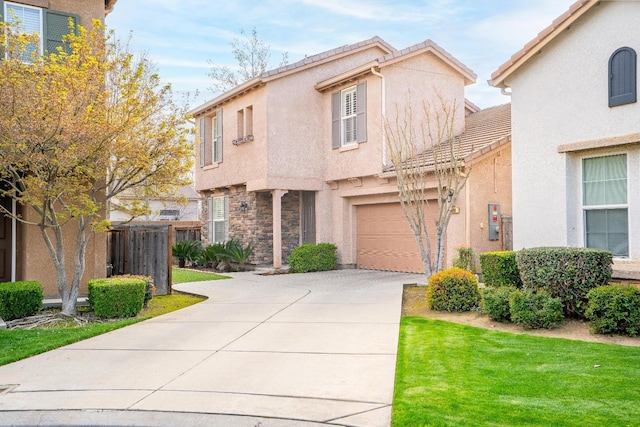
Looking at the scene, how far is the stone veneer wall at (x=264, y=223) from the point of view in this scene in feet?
64.3

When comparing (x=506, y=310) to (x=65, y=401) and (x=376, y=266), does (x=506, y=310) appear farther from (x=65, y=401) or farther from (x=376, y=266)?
(x=376, y=266)

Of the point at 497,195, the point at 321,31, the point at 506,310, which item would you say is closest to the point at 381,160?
the point at 497,195

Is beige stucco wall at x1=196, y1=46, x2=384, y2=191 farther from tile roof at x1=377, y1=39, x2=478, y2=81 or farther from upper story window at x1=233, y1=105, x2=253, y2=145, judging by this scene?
tile roof at x1=377, y1=39, x2=478, y2=81

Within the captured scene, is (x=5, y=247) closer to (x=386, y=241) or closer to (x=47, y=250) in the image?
(x=47, y=250)

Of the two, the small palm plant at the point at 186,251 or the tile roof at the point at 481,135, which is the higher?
the tile roof at the point at 481,135

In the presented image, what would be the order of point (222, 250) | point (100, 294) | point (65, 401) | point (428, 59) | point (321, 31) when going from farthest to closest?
point (321, 31) → point (222, 250) → point (428, 59) → point (100, 294) → point (65, 401)

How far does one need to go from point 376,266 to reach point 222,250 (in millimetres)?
5530

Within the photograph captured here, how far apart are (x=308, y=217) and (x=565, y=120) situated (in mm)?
11279

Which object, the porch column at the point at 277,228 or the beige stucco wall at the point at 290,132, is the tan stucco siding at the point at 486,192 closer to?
the beige stucco wall at the point at 290,132

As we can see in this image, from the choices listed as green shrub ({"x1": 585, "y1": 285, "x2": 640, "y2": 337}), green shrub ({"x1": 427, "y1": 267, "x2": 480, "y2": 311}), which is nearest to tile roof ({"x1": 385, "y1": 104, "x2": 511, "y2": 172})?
green shrub ({"x1": 427, "y1": 267, "x2": 480, "y2": 311})

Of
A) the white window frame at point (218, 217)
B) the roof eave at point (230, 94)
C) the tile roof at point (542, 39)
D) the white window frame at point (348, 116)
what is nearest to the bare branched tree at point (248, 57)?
the roof eave at point (230, 94)

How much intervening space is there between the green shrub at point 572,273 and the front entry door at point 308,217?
458 inches

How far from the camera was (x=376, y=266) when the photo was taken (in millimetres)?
17812

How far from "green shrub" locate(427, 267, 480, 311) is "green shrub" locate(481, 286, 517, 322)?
84cm
